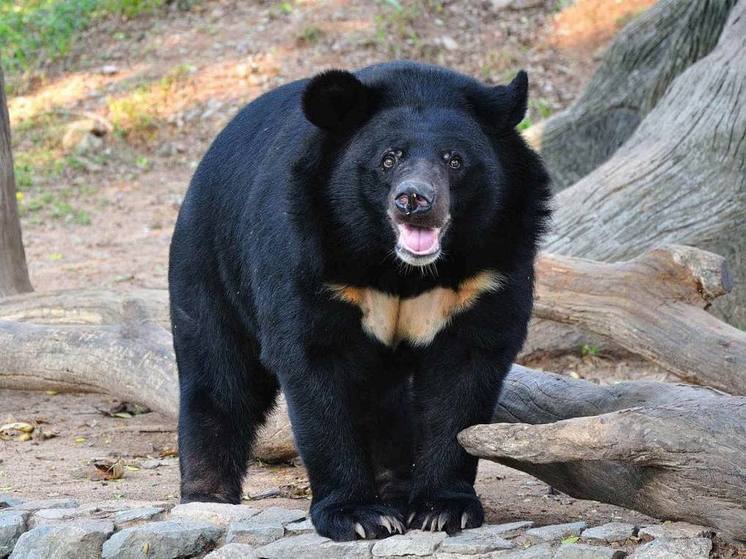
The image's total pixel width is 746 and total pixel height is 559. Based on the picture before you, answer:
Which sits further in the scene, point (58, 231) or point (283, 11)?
point (283, 11)

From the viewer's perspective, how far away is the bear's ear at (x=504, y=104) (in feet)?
12.0

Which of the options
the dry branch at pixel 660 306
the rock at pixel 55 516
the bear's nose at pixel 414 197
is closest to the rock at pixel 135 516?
the rock at pixel 55 516

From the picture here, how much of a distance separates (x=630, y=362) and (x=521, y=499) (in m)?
2.59

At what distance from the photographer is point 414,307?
374cm

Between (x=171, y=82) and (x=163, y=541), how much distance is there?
8177 millimetres

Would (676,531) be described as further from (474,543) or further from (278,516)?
(278,516)

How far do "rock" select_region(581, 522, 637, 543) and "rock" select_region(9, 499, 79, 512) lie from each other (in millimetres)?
1820

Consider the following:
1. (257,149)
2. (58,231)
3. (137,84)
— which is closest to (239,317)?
(257,149)

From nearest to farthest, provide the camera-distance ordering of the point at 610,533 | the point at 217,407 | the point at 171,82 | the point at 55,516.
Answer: the point at 610,533, the point at 55,516, the point at 217,407, the point at 171,82

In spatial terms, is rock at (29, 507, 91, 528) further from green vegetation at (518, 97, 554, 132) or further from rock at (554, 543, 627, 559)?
green vegetation at (518, 97, 554, 132)

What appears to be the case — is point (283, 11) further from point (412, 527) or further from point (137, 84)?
point (412, 527)

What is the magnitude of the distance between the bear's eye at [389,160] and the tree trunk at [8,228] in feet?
13.5

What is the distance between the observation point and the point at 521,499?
4410 millimetres

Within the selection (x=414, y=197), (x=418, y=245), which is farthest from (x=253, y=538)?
(x=414, y=197)
